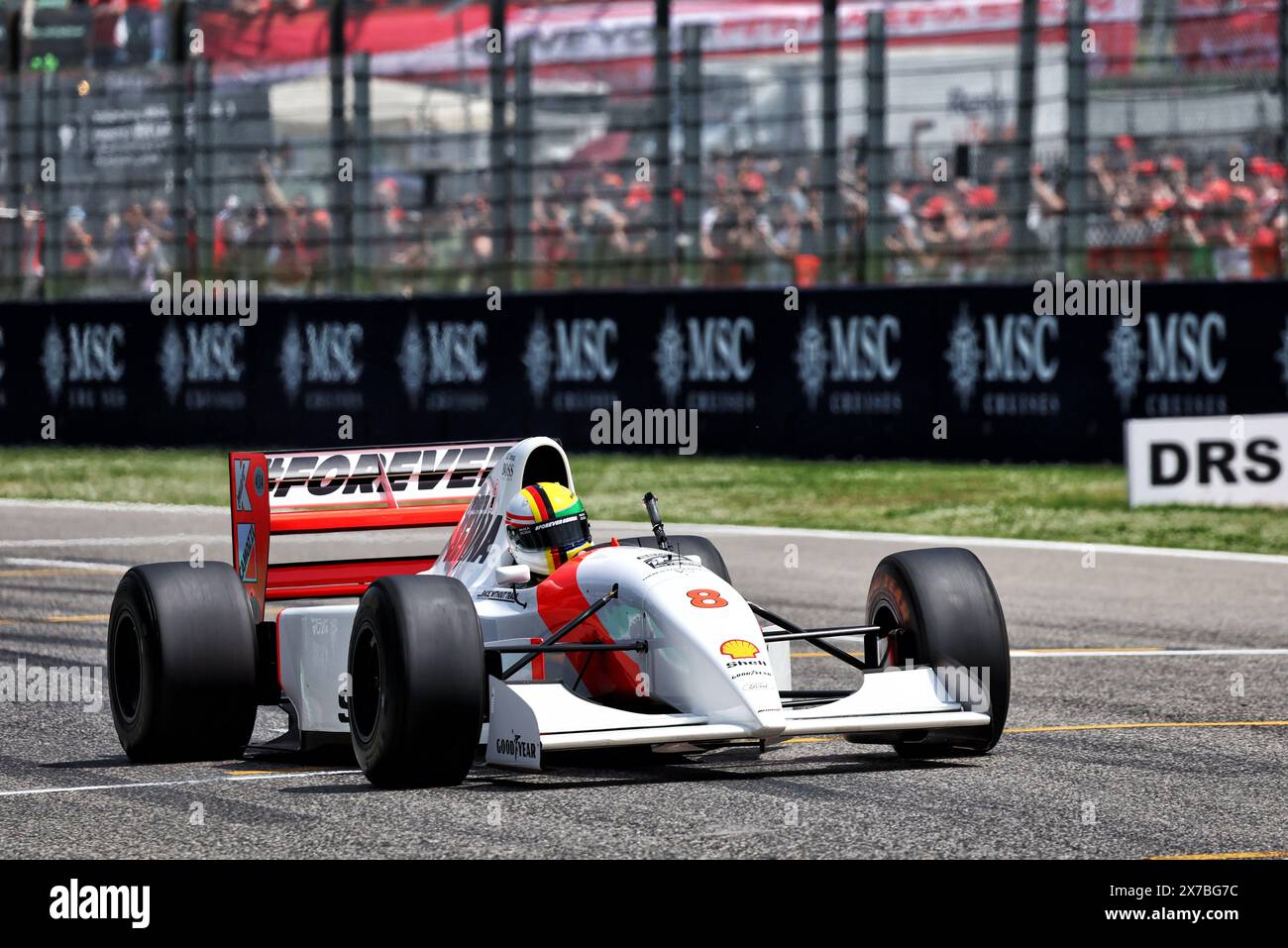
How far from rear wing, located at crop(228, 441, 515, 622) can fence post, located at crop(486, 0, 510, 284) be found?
1422 centimetres

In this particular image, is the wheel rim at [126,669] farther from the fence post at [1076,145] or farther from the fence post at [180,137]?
the fence post at [180,137]

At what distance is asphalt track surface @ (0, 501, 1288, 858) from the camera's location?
269 inches

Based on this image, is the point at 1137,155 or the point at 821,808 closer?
the point at 821,808

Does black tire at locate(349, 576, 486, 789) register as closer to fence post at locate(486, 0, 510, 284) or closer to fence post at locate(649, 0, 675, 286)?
fence post at locate(649, 0, 675, 286)

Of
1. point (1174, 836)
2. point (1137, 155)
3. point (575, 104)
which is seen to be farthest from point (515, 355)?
point (1174, 836)

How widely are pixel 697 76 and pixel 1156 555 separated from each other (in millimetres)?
8934

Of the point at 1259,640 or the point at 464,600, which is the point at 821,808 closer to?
the point at 464,600

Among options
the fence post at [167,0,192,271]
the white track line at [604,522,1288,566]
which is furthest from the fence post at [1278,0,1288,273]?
the fence post at [167,0,192,271]

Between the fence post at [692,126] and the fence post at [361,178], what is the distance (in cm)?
375

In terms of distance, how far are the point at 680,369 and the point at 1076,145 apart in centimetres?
434

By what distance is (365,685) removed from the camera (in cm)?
789

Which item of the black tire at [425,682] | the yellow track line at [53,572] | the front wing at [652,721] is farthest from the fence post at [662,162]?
the black tire at [425,682]

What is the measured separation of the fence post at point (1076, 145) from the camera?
67.5 feet

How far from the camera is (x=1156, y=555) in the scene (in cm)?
1559
